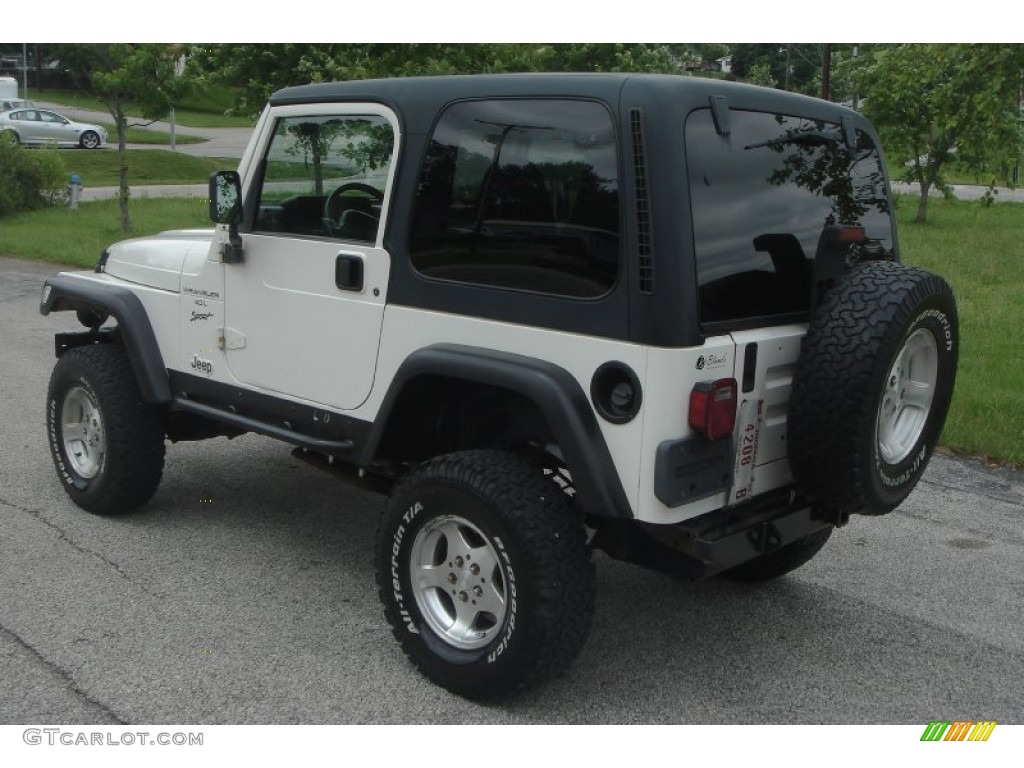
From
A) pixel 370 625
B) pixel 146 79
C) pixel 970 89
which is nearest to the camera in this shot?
pixel 370 625

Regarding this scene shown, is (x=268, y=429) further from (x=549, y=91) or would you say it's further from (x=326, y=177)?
(x=549, y=91)

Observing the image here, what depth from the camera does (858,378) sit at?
3.31m

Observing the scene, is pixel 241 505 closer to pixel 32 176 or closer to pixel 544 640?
pixel 544 640

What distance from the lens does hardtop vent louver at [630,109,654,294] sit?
10.5 ft

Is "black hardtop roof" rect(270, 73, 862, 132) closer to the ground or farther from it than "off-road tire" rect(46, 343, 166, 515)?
farther from it

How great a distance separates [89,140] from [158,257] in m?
31.4

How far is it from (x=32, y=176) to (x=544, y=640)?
67.2 feet

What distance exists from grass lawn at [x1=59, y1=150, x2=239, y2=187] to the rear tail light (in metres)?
25.4

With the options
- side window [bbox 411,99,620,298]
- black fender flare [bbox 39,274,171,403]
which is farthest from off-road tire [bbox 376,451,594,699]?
black fender flare [bbox 39,274,171,403]

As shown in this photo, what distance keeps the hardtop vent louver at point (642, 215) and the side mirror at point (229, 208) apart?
1.94 meters

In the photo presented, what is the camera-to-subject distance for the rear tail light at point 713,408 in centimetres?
323

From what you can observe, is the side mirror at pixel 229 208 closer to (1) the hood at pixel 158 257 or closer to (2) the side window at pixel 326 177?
(2) the side window at pixel 326 177

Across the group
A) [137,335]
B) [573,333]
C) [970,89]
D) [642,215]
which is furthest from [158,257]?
[970,89]

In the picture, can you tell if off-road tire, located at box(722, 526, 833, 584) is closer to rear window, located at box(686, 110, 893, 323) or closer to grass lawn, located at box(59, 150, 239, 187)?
rear window, located at box(686, 110, 893, 323)
